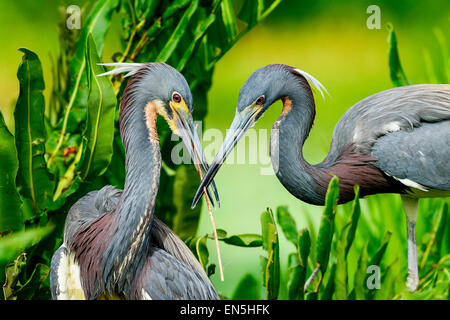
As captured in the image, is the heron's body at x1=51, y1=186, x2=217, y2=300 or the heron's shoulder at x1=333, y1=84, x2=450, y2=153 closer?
the heron's body at x1=51, y1=186, x2=217, y2=300

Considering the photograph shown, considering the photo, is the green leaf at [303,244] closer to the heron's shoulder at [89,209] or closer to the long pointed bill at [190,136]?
the long pointed bill at [190,136]

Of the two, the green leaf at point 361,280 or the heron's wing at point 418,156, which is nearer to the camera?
the heron's wing at point 418,156

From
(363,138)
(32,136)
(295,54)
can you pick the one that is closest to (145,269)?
(32,136)

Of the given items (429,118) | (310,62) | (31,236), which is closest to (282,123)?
(429,118)

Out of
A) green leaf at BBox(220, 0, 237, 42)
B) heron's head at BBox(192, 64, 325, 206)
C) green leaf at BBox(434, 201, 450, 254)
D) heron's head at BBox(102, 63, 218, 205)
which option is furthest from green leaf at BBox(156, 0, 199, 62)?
green leaf at BBox(434, 201, 450, 254)

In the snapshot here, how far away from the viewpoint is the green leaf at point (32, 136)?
2.09 metres

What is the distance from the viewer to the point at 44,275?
2.22 m

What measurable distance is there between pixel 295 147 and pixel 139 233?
2.09ft

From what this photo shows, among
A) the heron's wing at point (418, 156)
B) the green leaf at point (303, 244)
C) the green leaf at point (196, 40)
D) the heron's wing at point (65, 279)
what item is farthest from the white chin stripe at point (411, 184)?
the heron's wing at point (65, 279)

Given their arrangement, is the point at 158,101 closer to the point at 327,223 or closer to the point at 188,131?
the point at 188,131

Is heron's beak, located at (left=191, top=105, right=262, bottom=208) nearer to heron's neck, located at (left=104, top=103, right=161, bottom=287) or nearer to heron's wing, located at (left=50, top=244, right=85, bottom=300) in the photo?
heron's neck, located at (left=104, top=103, right=161, bottom=287)

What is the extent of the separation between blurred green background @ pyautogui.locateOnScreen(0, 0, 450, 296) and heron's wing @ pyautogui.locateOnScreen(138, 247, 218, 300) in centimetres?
140

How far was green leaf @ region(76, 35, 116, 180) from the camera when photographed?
211cm

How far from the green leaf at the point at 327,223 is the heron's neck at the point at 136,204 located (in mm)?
499
